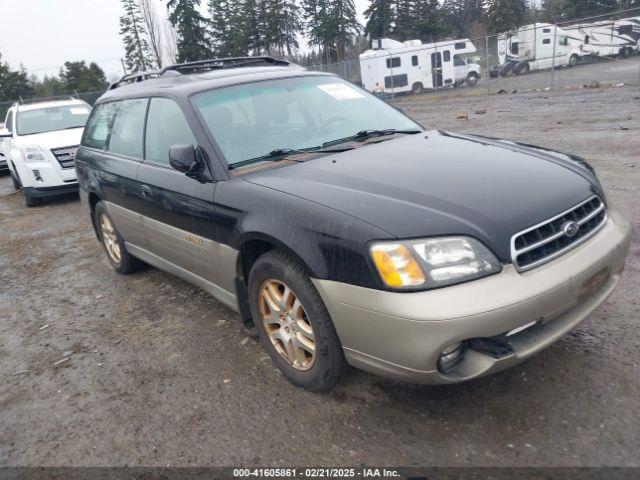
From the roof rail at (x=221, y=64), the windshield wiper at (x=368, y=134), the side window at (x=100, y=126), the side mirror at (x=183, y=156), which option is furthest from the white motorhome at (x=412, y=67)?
the side mirror at (x=183, y=156)

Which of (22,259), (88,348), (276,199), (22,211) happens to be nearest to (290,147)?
(276,199)

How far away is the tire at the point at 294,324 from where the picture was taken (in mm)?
2621

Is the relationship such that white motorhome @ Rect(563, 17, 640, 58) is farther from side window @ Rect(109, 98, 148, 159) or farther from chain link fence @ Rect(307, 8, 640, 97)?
side window @ Rect(109, 98, 148, 159)

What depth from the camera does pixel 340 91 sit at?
4.07 meters

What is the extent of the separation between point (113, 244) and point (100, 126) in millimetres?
1136

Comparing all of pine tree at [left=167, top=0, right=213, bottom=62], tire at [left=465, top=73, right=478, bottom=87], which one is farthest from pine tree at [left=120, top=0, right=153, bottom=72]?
tire at [left=465, top=73, right=478, bottom=87]

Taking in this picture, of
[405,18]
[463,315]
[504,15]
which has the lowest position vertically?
[463,315]

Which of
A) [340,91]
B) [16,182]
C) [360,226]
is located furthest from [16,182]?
[360,226]

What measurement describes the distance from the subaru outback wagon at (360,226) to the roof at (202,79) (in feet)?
0.08

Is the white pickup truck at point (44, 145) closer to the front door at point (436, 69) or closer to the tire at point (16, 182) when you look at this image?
the tire at point (16, 182)

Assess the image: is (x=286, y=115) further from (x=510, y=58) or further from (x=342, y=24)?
(x=342, y=24)

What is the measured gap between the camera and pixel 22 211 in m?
9.42

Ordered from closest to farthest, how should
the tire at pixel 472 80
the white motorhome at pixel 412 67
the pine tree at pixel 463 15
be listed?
the white motorhome at pixel 412 67
the tire at pixel 472 80
the pine tree at pixel 463 15

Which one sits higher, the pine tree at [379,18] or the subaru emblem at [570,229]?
the pine tree at [379,18]
